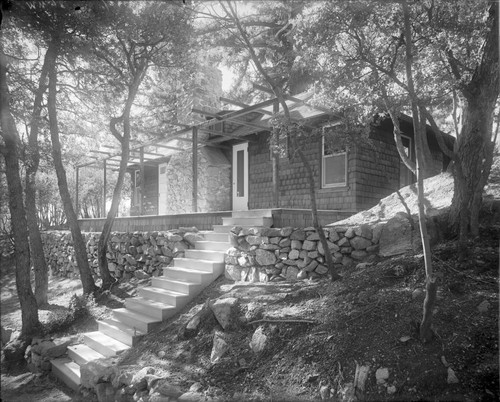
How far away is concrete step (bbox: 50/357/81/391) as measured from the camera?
17.6 feet

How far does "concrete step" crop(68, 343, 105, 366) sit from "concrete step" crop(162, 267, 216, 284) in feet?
6.03

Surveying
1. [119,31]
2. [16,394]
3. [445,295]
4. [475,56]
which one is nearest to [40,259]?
[16,394]

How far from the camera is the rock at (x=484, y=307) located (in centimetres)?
351

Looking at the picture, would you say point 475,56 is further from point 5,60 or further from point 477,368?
point 5,60

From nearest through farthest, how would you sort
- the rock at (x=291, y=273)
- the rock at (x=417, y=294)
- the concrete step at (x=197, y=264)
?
the rock at (x=417, y=294)
the rock at (x=291, y=273)
the concrete step at (x=197, y=264)

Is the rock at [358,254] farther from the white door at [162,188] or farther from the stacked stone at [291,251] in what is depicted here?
the white door at [162,188]

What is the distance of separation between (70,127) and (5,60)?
19.5 ft

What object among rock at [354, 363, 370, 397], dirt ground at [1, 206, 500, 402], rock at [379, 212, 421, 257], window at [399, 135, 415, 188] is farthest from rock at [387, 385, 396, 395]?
window at [399, 135, 415, 188]

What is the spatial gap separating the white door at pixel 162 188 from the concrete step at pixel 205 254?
9277 mm

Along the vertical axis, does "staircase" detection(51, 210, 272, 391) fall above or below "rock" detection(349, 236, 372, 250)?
below

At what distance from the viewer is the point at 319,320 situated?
13.5 ft

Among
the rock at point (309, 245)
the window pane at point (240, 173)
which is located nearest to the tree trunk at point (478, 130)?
the rock at point (309, 245)

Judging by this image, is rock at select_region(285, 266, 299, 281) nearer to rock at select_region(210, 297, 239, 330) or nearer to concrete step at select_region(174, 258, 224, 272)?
rock at select_region(210, 297, 239, 330)

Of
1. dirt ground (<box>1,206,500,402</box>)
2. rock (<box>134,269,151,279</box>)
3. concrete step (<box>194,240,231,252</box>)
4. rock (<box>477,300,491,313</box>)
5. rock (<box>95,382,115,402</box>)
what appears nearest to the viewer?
dirt ground (<box>1,206,500,402</box>)
